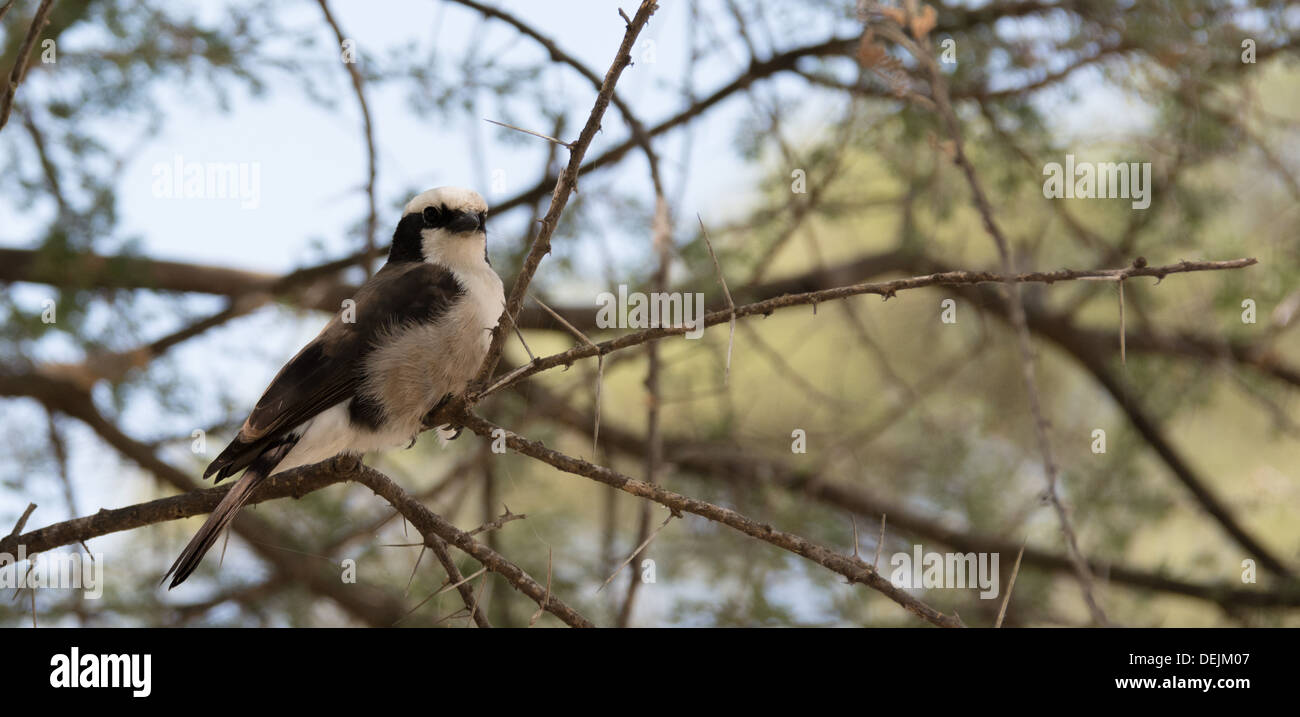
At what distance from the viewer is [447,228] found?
14.8 ft

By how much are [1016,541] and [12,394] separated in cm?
493

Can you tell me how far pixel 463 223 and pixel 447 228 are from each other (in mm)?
120

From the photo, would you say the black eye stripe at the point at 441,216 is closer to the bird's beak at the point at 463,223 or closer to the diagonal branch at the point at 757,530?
the bird's beak at the point at 463,223

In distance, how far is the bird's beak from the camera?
438 cm

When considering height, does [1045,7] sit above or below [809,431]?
above

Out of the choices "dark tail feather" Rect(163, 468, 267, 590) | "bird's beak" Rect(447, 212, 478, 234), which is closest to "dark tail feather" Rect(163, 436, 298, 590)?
"dark tail feather" Rect(163, 468, 267, 590)

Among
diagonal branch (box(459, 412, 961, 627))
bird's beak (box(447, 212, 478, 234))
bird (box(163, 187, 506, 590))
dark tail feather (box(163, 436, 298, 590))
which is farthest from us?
bird's beak (box(447, 212, 478, 234))

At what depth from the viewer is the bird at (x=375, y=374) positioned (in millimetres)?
3639

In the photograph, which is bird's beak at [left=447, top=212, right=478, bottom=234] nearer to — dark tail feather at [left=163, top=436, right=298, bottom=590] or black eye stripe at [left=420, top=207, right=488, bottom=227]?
black eye stripe at [left=420, top=207, right=488, bottom=227]

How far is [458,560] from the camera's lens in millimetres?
4969

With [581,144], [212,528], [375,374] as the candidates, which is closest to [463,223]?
[375,374]
